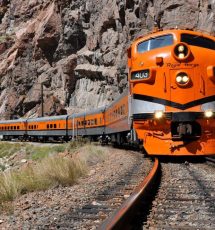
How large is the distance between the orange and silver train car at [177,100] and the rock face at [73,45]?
1951 cm

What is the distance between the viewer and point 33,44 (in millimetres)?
72875

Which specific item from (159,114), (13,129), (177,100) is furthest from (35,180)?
(13,129)

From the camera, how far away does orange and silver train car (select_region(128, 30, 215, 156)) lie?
39.6ft

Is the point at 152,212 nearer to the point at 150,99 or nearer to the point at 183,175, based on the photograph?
the point at 183,175

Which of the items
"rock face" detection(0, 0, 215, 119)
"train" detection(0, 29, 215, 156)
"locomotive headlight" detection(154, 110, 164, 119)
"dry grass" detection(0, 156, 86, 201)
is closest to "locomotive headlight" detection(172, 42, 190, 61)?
"train" detection(0, 29, 215, 156)

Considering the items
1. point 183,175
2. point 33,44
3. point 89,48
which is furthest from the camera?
point 33,44

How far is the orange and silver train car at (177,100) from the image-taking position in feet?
39.6

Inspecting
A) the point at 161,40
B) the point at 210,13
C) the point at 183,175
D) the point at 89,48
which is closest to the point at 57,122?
the point at 89,48

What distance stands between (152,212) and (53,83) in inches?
2359

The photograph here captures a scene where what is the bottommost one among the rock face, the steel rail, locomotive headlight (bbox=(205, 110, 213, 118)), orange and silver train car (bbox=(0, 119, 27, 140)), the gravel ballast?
the gravel ballast

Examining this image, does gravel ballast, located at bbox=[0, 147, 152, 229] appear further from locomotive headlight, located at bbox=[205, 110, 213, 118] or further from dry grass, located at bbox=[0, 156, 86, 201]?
locomotive headlight, located at bbox=[205, 110, 213, 118]

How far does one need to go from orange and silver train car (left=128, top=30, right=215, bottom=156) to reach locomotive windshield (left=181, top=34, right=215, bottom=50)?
349 mm

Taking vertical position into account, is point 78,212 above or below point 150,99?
below

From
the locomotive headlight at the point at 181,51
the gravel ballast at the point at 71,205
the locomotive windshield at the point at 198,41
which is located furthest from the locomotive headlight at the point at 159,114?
the gravel ballast at the point at 71,205
